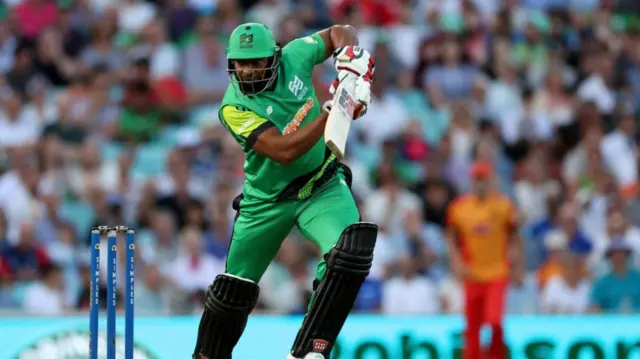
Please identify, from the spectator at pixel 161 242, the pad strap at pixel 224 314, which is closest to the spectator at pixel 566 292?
the spectator at pixel 161 242

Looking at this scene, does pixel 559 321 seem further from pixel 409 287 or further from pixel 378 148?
pixel 378 148

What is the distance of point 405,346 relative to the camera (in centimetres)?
965

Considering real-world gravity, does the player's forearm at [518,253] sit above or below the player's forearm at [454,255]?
above

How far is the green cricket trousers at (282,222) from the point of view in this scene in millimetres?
6730

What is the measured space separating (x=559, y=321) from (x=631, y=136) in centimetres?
379

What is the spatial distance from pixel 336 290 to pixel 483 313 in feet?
12.7

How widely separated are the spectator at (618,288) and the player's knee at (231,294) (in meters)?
4.88

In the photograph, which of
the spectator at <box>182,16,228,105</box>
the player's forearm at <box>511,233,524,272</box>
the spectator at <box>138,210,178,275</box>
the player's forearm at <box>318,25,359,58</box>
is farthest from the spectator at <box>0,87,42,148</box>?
the player's forearm at <box>318,25,359,58</box>

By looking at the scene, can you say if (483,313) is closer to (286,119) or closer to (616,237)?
(616,237)

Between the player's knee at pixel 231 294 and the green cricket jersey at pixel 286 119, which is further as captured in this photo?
the player's knee at pixel 231 294

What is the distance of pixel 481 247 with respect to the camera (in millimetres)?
10297

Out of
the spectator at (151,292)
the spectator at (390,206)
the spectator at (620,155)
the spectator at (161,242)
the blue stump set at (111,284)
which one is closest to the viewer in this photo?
the blue stump set at (111,284)

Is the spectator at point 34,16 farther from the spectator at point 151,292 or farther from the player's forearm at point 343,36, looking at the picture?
the player's forearm at point 343,36

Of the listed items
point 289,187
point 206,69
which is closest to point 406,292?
point 206,69
